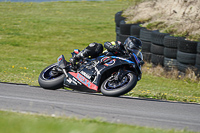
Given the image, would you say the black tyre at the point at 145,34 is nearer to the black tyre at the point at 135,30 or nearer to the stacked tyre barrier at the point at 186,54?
the black tyre at the point at 135,30

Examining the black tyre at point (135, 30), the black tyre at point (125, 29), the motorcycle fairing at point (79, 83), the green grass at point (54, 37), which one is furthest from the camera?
the black tyre at point (125, 29)

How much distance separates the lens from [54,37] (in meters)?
21.7

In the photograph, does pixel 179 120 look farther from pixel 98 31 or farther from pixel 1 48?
pixel 98 31

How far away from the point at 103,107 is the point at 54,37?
1586cm

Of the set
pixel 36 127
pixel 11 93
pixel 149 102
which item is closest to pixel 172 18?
pixel 149 102

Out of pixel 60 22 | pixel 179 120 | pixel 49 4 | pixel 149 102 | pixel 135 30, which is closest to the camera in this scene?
pixel 179 120

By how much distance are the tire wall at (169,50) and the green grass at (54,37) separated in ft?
1.91

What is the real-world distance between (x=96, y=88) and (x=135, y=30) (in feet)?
23.8

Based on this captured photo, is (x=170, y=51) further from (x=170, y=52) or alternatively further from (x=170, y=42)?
(x=170, y=42)

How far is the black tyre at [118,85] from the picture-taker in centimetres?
689

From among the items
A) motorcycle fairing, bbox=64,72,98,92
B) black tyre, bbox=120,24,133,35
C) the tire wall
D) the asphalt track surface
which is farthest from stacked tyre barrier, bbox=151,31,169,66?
motorcycle fairing, bbox=64,72,98,92

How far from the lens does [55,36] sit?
22.0m

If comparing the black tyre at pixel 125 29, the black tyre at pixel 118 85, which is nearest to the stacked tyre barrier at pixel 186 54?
the black tyre at pixel 125 29

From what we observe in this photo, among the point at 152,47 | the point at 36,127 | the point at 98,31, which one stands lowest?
the point at 98,31
